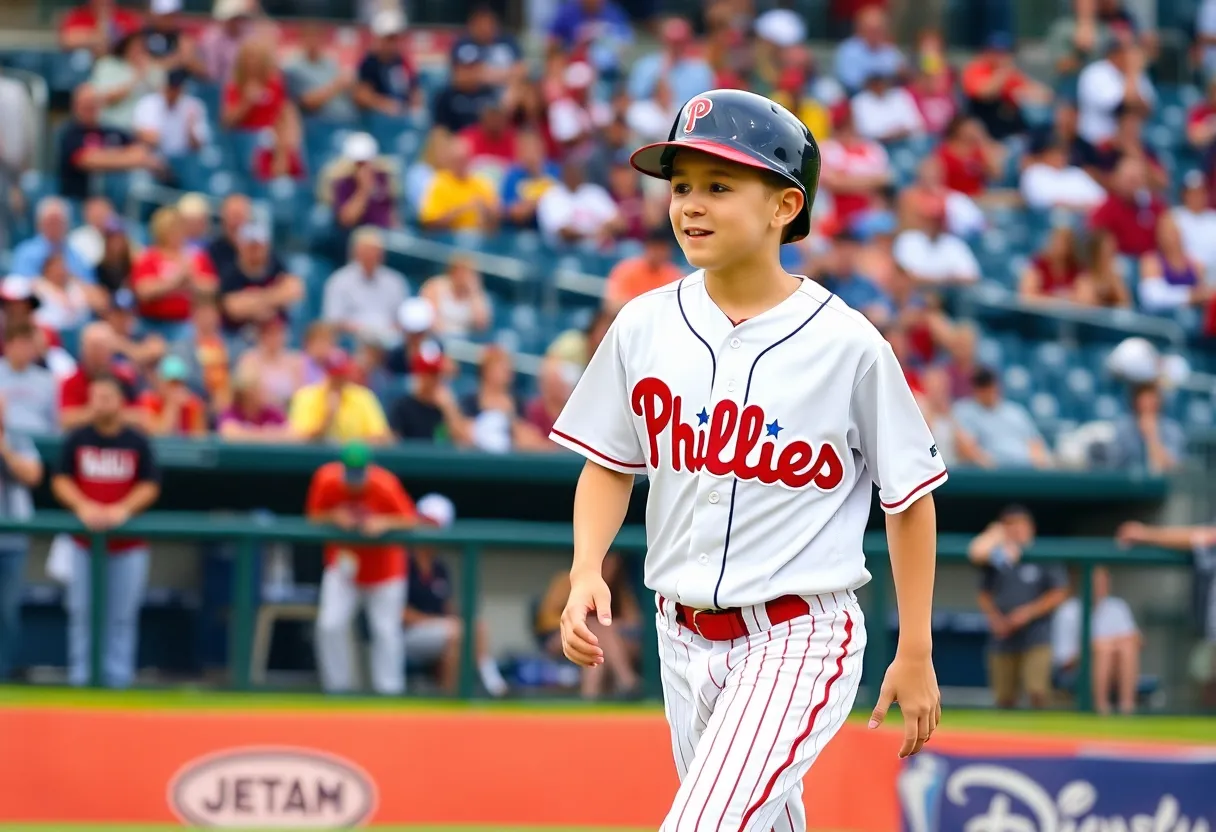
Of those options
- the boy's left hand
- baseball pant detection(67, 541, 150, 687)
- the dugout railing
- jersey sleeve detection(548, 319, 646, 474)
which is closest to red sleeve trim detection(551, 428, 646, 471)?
jersey sleeve detection(548, 319, 646, 474)

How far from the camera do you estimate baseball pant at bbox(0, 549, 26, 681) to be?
8.70 meters

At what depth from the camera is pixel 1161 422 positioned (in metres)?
11.9

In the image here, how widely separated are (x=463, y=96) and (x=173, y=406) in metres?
4.39

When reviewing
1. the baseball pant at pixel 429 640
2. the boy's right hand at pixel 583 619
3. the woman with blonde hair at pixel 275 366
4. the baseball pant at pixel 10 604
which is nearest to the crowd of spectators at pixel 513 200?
the woman with blonde hair at pixel 275 366

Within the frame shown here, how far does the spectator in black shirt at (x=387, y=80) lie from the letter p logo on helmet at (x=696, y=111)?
10.3 meters

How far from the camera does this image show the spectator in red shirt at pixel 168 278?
11312 mm

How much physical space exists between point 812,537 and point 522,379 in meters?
8.07

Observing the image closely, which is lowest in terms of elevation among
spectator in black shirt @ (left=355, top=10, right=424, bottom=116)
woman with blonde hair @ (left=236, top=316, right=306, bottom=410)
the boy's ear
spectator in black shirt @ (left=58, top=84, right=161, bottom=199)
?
woman with blonde hair @ (left=236, top=316, right=306, bottom=410)

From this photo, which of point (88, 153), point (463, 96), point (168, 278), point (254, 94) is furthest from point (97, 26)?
point (168, 278)

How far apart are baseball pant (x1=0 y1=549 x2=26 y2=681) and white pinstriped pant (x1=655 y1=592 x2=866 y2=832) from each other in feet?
17.6

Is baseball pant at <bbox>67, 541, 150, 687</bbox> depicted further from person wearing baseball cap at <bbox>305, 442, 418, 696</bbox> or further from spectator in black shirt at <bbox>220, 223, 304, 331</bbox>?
spectator in black shirt at <bbox>220, 223, 304, 331</bbox>

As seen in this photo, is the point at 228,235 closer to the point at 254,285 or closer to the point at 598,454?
the point at 254,285

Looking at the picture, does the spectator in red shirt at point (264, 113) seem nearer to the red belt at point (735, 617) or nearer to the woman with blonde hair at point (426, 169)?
the woman with blonde hair at point (426, 169)

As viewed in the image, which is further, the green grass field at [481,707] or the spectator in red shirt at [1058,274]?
the spectator in red shirt at [1058,274]
